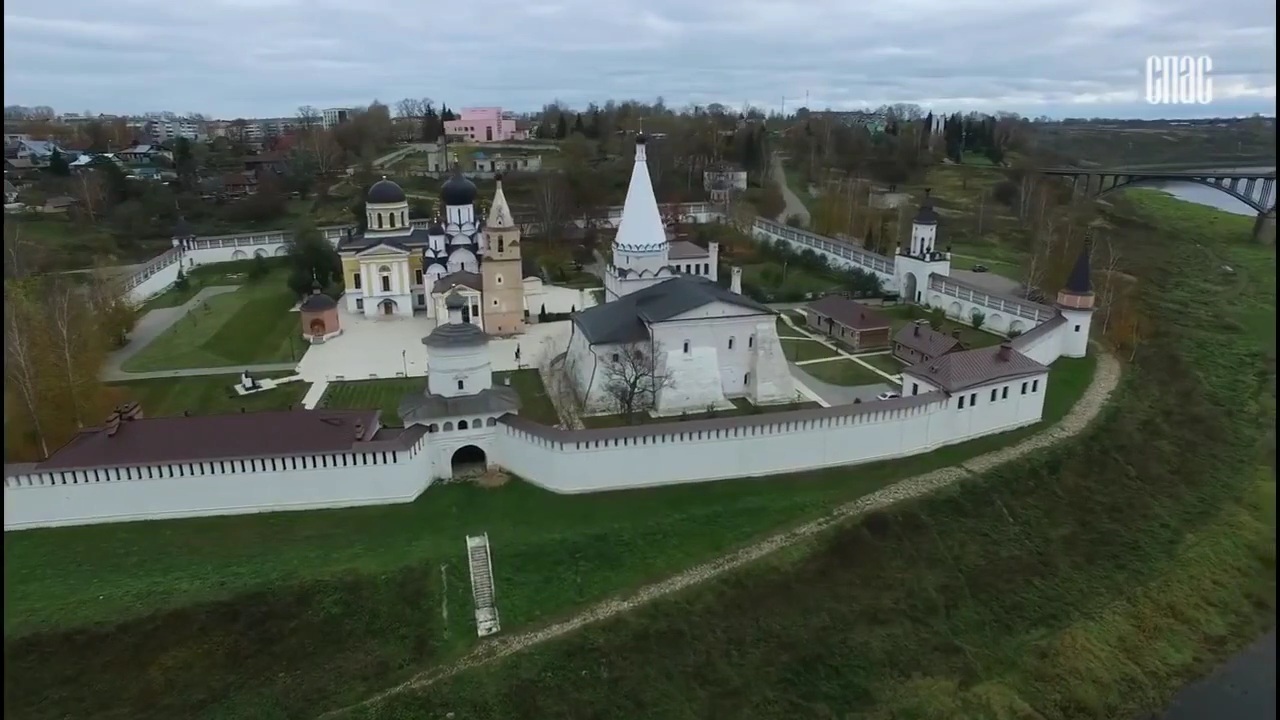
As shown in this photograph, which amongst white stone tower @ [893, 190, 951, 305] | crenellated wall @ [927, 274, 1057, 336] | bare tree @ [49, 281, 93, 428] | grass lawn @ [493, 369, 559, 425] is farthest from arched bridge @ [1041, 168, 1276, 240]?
bare tree @ [49, 281, 93, 428]

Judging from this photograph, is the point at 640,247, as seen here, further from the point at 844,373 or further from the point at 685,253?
the point at 685,253

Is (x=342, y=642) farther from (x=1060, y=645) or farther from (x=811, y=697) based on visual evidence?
(x=1060, y=645)

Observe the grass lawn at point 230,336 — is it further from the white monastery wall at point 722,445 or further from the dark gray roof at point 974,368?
the dark gray roof at point 974,368

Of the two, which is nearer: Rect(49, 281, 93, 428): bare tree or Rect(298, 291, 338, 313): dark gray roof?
Rect(49, 281, 93, 428): bare tree

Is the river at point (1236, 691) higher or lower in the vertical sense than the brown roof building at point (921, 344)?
lower

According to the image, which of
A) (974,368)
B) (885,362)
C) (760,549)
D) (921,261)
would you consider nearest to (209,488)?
(760,549)

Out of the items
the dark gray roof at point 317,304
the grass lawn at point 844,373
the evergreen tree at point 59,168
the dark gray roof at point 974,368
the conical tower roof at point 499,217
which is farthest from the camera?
the evergreen tree at point 59,168

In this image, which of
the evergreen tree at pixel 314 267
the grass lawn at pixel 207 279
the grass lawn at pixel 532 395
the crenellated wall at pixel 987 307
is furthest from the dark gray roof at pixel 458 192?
the crenellated wall at pixel 987 307

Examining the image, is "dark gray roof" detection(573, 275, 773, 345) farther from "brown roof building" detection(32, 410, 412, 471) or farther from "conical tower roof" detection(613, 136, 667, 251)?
"brown roof building" detection(32, 410, 412, 471)
